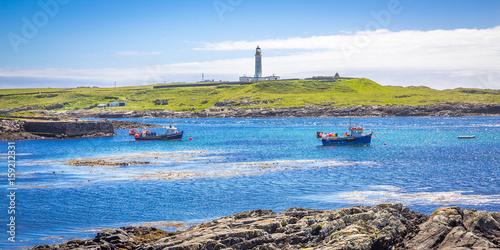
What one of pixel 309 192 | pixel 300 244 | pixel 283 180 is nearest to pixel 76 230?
pixel 300 244

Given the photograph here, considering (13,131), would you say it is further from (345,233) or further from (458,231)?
(458,231)

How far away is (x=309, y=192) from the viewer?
3834 cm

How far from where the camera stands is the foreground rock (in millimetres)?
17938

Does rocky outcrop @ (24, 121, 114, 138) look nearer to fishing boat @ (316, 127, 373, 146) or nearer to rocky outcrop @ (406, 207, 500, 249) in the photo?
fishing boat @ (316, 127, 373, 146)

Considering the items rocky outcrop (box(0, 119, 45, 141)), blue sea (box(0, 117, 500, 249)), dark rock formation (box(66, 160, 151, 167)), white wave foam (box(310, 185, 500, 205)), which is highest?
rocky outcrop (box(0, 119, 45, 141))

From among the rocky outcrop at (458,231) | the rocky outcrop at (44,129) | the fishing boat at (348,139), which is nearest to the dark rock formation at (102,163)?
the fishing boat at (348,139)

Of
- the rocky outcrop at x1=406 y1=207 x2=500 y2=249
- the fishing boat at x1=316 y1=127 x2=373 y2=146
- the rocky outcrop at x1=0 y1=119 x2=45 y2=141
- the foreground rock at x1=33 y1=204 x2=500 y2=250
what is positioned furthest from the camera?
the rocky outcrop at x1=0 y1=119 x2=45 y2=141

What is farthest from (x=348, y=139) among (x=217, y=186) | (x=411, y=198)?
(x=411, y=198)

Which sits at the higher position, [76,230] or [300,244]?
[300,244]

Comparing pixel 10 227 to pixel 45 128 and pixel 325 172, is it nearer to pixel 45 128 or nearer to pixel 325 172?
pixel 325 172

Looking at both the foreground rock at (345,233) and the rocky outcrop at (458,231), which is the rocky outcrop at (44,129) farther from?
the rocky outcrop at (458,231)

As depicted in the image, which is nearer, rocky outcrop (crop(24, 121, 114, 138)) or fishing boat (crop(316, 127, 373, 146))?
fishing boat (crop(316, 127, 373, 146))

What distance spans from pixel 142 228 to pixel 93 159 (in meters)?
44.7

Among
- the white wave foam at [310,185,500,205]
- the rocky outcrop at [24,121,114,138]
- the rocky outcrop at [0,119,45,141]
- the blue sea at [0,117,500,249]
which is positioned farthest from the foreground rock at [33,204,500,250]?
the rocky outcrop at [24,121,114,138]
